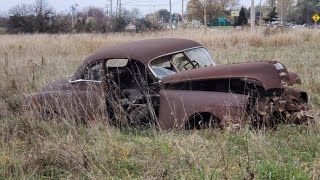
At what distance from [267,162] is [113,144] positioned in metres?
1.69

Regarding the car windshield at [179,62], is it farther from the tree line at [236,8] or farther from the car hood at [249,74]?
the tree line at [236,8]

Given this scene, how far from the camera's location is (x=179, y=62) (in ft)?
21.7

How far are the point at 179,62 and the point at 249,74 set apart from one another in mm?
1559

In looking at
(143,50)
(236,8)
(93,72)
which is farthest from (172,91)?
(236,8)

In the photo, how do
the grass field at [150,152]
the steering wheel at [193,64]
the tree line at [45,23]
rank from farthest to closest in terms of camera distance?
the tree line at [45,23], the steering wheel at [193,64], the grass field at [150,152]

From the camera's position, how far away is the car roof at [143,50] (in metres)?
6.16

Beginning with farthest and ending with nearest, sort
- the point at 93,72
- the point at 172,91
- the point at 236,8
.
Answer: the point at 236,8
the point at 93,72
the point at 172,91

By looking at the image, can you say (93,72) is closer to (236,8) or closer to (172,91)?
(172,91)

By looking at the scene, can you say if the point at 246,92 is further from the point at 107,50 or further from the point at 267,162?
the point at 107,50

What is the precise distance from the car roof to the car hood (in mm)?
600

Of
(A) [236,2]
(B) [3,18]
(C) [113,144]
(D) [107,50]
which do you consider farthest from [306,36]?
(A) [236,2]

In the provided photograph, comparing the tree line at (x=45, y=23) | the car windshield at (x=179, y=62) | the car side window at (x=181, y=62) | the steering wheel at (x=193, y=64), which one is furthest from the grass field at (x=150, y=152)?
the tree line at (x=45, y=23)

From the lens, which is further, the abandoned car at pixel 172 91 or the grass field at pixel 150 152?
the abandoned car at pixel 172 91

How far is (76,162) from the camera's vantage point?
162 inches
